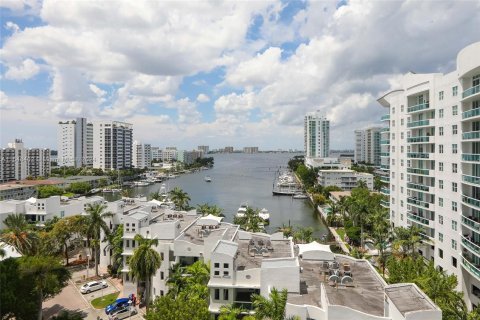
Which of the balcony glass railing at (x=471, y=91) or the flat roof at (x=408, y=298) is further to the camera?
the balcony glass railing at (x=471, y=91)

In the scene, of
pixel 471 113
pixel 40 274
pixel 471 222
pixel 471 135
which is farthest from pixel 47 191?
pixel 471 113

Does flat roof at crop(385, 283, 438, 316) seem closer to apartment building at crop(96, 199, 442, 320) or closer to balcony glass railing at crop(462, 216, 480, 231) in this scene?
apartment building at crop(96, 199, 442, 320)

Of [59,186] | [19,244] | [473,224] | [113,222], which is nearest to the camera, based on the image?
[473,224]

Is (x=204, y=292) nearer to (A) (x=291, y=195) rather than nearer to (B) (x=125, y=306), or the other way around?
(B) (x=125, y=306)

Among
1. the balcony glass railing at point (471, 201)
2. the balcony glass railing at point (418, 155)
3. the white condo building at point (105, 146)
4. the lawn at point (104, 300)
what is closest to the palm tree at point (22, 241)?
the lawn at point (104, 300)

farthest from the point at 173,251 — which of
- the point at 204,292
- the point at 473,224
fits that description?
the point at 473,224

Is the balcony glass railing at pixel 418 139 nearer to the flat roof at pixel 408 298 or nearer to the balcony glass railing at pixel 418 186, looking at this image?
the balcony glass railing at pixel 418 186

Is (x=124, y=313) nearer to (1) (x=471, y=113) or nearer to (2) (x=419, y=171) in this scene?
(1) (x=471, y=113)
